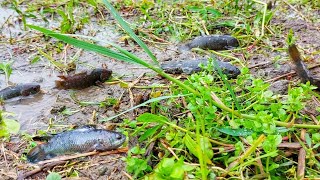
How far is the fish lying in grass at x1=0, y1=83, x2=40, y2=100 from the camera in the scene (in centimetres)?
299

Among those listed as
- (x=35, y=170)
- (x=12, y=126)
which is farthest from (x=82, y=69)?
(x=35, y=170)

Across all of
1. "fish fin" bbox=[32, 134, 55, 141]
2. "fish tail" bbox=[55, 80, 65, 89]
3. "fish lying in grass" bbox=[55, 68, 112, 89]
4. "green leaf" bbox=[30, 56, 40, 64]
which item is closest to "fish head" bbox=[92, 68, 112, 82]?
"fish lying in grass" bbox=[55, 68, 112, 89]

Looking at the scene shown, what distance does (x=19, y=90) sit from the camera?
3.03m

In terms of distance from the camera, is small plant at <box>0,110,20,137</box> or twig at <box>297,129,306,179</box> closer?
twig at <box>297,129,306,179</box>

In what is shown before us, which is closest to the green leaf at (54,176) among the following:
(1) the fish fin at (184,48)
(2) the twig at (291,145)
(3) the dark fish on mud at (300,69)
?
(2) the twig at (291,145)

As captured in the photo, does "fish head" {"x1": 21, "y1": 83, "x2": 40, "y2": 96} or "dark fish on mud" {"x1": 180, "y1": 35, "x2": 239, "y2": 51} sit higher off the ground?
"dark fish on mud" {"x1": 180, "y1": 35, "x2": 239, "y2": 51}

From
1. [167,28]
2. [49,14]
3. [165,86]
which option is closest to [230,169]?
[165,86]

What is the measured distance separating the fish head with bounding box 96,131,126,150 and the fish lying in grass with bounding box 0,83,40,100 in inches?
42.2

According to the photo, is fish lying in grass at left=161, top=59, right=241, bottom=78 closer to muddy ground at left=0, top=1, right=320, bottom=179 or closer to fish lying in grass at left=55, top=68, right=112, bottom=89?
muddy ground at left=0, top=1, right=320, bottom=179

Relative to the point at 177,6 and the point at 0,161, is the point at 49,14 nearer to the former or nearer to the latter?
the point at 177,6

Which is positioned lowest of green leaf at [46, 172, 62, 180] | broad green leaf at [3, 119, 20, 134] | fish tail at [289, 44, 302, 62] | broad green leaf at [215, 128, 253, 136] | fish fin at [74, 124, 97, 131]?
broad green leaf at [3, 119, 20, 134]

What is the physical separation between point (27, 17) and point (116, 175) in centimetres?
322

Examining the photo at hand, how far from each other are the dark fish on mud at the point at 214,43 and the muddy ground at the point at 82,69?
130 millimetres

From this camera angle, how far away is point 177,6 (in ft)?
16.1
